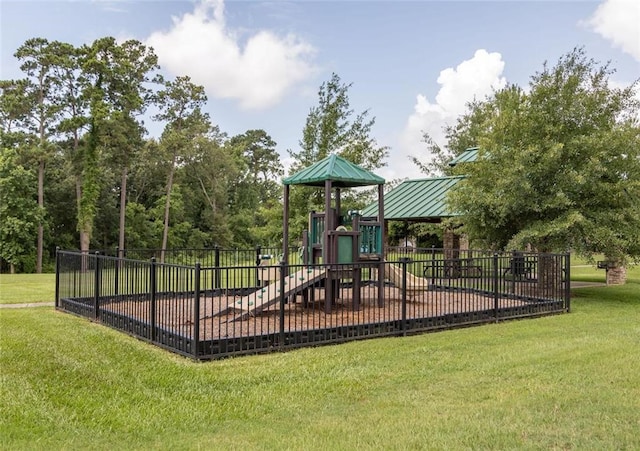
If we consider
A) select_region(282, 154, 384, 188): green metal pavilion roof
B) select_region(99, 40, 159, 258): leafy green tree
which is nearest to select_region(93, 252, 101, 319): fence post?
select_region(282, 154, 384, 188): green metal pavilion roof

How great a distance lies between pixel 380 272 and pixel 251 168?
47.3 m

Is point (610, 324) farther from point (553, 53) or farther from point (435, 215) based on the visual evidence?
point (435, 215)

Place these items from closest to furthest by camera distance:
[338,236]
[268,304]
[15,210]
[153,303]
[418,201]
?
[153,303], [268,304], [338,236], [418,201], [15,210]

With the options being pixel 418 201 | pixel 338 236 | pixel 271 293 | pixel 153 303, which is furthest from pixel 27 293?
pixel 418 201

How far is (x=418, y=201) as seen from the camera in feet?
70.8

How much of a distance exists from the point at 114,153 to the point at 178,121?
729 cm

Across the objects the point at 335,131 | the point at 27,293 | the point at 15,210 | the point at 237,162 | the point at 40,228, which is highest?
the point at 237,162

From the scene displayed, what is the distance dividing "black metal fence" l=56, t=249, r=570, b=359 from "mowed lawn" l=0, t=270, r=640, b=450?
1.14 ft

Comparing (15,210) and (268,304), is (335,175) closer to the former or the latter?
(268,304)

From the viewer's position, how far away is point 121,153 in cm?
3547

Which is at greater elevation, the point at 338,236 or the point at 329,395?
the point at 338,236

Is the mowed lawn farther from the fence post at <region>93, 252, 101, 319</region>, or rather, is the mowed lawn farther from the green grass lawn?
the green grass lawn

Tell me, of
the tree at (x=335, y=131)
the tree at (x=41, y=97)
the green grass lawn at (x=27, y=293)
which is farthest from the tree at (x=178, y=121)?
the green grass lawn at (x=27, y=293)

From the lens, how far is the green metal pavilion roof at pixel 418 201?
66.6 ft
